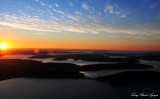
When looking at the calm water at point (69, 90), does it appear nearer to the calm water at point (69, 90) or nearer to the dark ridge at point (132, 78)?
the calm water at point (69, 90)

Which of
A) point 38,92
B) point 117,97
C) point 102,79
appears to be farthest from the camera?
point 102,79

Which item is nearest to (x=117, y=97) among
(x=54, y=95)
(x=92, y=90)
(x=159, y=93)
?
(x=92, y=90)

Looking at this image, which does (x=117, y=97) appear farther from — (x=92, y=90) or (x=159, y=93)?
(x=159, y=93)

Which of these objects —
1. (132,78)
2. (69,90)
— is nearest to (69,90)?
(69,90)

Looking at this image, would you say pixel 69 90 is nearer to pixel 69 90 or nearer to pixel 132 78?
pixel 69 90

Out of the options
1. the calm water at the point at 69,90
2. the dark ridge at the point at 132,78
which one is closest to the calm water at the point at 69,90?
the calm water at the point at 69,90

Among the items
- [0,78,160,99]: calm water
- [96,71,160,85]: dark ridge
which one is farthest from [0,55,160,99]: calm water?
[96,71,160,85]: dark ridge
